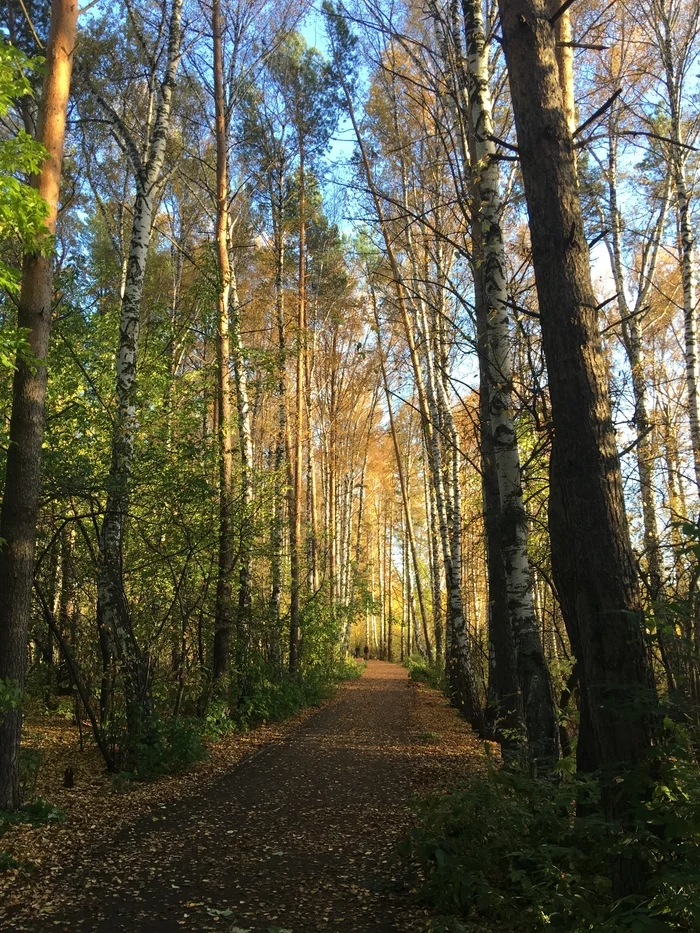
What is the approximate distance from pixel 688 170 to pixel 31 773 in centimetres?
1540

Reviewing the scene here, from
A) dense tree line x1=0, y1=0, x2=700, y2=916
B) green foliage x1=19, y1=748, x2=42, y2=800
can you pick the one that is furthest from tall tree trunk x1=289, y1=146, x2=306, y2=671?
green foliage x1=19, y1=748, x2=42, y2=800

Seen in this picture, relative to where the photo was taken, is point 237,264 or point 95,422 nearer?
point 95,422

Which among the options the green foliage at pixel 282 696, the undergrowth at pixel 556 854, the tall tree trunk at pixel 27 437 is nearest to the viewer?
the undergrowth at pixel 556 854

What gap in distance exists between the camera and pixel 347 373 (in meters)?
23.5

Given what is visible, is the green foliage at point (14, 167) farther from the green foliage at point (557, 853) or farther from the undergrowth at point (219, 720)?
the undergrowth at point (219, 720)

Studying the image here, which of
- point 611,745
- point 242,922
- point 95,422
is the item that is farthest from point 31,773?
point 611,745

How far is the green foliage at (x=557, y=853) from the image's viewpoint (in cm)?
257

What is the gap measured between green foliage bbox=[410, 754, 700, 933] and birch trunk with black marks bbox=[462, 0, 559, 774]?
19.9 inches

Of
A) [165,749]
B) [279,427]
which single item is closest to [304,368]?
[279,427]

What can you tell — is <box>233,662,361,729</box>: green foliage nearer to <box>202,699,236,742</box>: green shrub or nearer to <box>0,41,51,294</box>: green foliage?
<box>202,699,236,742</box>: green shrub

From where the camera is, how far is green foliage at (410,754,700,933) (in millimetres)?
2566

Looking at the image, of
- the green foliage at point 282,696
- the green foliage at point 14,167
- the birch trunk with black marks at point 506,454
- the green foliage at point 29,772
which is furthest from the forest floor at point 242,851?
the green foliage at point 14,167

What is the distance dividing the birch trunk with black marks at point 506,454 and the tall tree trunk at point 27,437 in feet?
12.8

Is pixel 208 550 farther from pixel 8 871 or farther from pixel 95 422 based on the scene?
pixel 8 871
